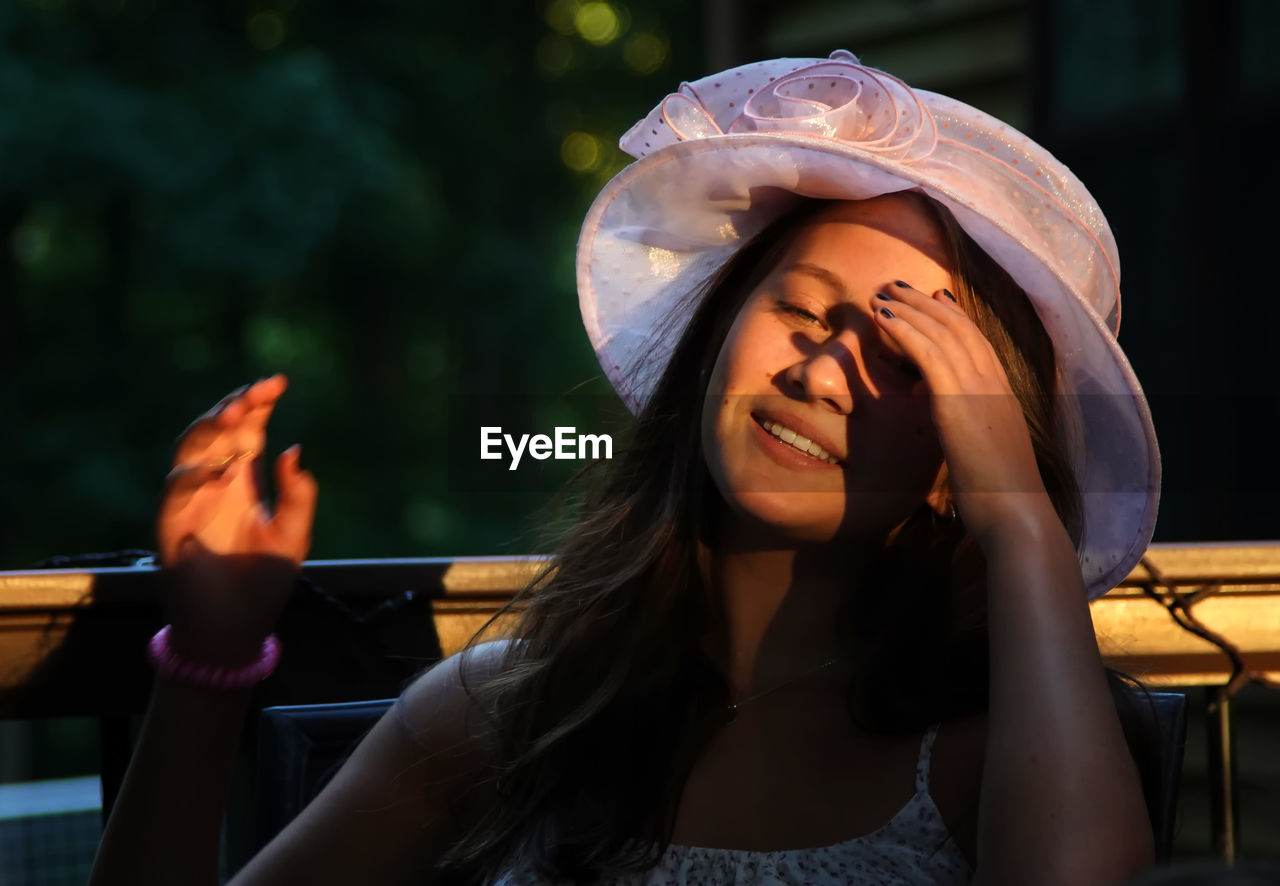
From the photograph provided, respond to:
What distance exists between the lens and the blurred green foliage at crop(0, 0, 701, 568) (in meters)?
5.29

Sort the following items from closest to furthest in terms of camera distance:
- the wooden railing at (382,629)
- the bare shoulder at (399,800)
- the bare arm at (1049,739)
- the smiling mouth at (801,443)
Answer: the bare arm at (1049,739) < the smiling mouth at (801,443) < the bare shoulder at (399,800) < the wooden railing at (382,629)

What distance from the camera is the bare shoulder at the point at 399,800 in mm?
1449

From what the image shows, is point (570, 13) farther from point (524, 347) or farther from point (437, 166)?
point (524, 347)

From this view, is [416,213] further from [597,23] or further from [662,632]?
[662,632]

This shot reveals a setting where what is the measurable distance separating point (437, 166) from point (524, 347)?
3.12ft

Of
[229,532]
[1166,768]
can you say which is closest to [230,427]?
[229,532]

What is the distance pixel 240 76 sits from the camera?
5.40 meters

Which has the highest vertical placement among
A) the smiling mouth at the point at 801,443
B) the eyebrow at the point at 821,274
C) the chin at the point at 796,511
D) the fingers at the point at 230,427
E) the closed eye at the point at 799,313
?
the eyebrow at the point at 821,274

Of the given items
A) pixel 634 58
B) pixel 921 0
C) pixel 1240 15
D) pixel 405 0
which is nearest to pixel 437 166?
pixel 405 0

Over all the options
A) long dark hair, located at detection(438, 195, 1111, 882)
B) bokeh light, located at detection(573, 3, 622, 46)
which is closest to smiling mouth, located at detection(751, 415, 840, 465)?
long dark hair, located at detection(438, 195, 1111, 882)

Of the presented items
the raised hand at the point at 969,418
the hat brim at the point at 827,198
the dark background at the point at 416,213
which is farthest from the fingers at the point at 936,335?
the dark background at the point at 416,213

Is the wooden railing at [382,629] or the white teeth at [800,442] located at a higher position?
the white teeth at [800,442]

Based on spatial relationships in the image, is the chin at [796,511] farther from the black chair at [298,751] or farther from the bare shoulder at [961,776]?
the black chair at [298,751]

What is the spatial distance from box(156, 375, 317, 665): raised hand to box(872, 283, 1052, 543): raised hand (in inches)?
23.6
